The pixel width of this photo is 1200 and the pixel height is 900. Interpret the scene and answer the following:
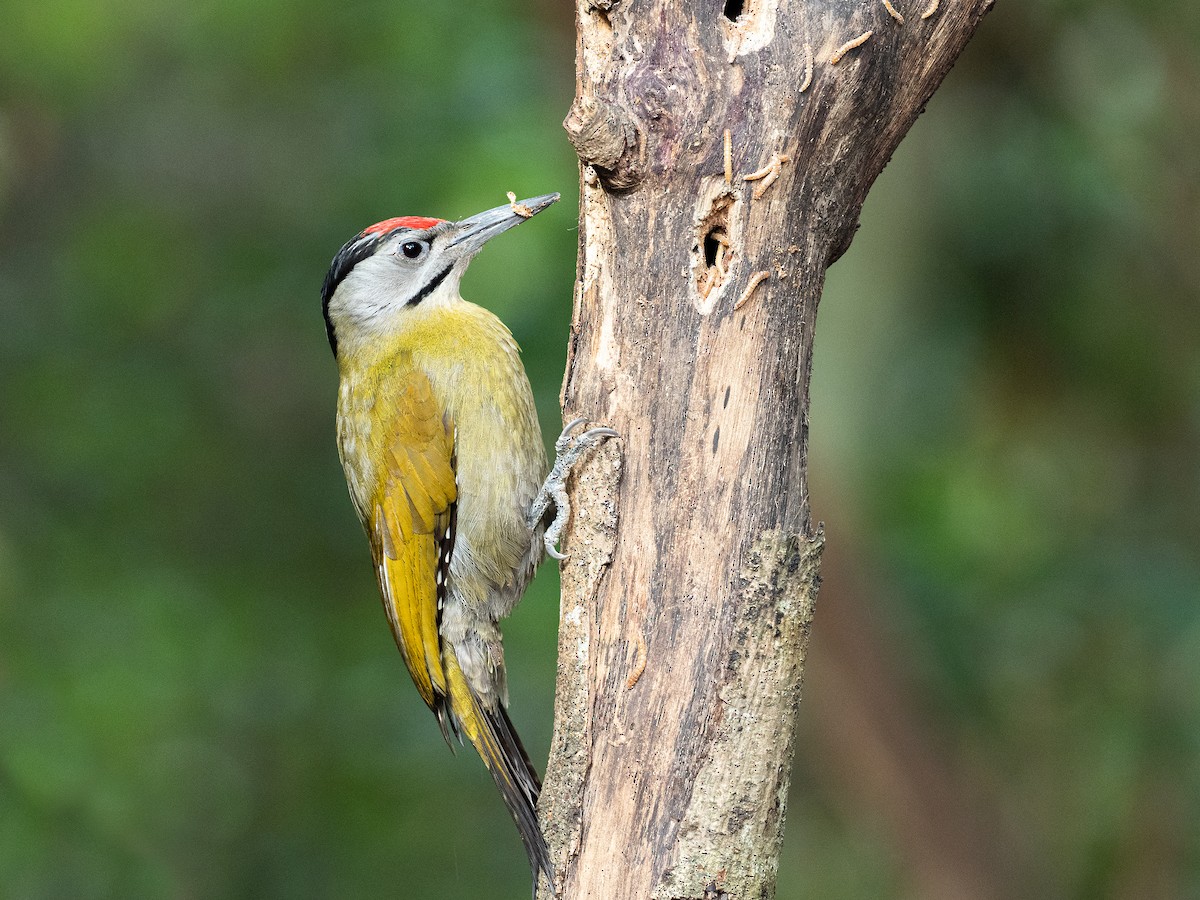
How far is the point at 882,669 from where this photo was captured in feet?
18.0

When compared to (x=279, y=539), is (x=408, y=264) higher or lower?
lower

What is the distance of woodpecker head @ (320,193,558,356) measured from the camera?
3885 millimetres

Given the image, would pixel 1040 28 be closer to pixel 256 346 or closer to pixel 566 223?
pixel 566 223

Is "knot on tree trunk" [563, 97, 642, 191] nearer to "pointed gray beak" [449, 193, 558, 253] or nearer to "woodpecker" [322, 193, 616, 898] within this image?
"woodpecker" [322, 193, 616, 898]

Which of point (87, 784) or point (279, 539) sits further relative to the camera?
point (279, 539)

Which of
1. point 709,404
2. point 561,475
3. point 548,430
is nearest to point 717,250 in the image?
point 709,404

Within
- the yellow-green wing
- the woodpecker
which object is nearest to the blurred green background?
the woodpecker

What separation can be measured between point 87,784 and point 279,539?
7.35 feet

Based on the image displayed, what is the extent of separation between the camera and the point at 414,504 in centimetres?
365

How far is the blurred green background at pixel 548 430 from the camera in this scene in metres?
5.45

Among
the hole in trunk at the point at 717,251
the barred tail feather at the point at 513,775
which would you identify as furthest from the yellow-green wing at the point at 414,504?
the hole in trunk at the point at 717,251

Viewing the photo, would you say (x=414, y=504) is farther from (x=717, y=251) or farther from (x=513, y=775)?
(x=717, y=251)

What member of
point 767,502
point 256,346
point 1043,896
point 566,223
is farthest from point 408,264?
point 1043,896

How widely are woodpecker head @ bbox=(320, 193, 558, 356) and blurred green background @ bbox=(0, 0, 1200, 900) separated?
89 centimetres
